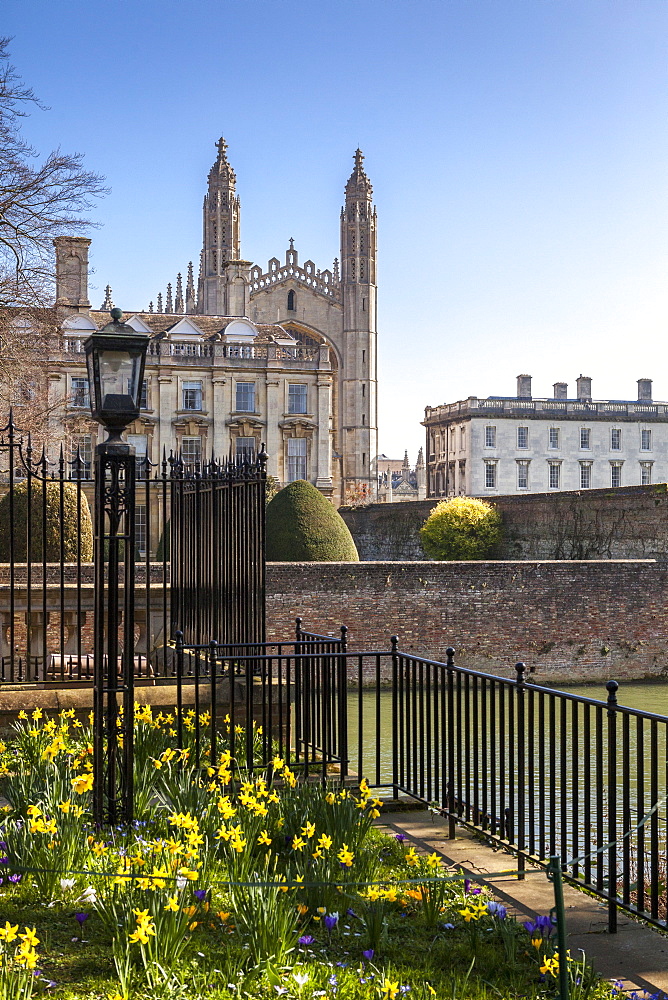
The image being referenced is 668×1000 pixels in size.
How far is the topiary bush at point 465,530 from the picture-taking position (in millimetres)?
33812

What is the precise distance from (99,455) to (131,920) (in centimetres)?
260

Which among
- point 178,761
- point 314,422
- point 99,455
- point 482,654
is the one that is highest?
point 314,422

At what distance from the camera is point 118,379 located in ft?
18.9

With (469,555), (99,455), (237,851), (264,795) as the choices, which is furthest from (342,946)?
(469,555)

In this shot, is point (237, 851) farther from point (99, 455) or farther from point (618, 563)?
point (618, 563)

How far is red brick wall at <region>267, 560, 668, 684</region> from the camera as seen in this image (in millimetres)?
20609

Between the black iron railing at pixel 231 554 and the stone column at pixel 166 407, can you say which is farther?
the stone column at pixel 166 407

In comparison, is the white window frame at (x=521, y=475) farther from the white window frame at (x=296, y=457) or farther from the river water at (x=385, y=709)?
the river water at (x=385, y=709)

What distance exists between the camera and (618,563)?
22359 millimetres

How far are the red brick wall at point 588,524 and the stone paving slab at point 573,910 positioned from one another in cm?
2409


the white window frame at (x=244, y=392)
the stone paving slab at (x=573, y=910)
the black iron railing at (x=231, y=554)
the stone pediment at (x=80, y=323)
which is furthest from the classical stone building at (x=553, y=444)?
the stone paving slab at (x=573, y=910)

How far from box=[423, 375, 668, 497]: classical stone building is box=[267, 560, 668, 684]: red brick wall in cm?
4108

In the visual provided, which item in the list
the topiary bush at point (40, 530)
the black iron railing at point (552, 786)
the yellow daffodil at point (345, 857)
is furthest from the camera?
the topiary bush at point (40, 530)

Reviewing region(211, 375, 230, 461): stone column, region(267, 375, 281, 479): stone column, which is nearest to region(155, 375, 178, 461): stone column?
region(211, 375, 230, 461): stone column
